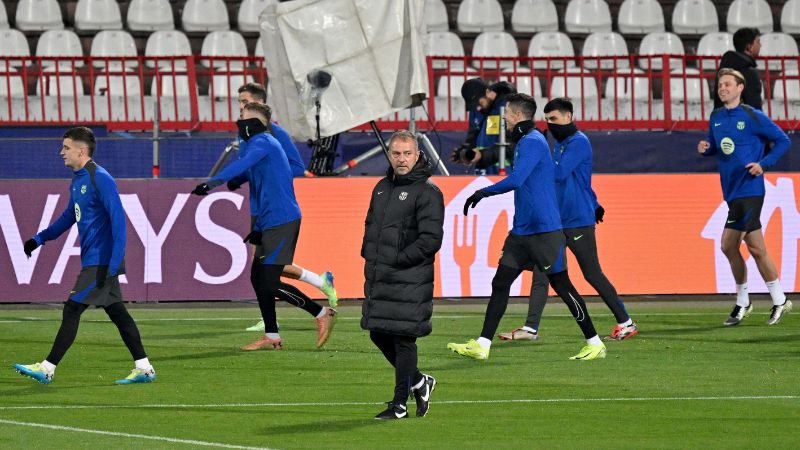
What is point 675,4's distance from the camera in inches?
1096

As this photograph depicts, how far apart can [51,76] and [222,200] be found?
7.50 m

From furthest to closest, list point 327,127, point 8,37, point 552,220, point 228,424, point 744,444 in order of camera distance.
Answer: point 8,37 < point 327,127 < point 552,220 < point 228,424 < point 744,444

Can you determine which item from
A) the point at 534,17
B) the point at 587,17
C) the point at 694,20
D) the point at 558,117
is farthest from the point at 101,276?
the point at 694,20

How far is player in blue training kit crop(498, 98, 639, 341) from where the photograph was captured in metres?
12.4

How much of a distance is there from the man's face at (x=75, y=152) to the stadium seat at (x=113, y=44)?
1466 cm

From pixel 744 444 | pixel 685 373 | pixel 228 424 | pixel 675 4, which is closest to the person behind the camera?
pixel 744 444

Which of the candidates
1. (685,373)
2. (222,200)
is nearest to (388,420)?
(685,373)

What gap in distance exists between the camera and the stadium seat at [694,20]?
27.3 metres

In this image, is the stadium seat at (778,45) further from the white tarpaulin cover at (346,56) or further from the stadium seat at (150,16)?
the stadium seat at (150,16)

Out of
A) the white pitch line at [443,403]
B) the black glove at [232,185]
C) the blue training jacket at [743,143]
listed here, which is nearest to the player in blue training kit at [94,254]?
the white pitch line at [443,403]

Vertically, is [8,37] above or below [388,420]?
above

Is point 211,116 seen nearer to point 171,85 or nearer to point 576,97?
point 171,85

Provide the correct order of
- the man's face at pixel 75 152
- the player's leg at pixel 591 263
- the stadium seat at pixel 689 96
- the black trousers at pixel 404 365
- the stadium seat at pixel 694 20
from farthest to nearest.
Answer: the stadium seat at pixel 694 20, the stadium seat at pixel 689 96, the player's leg at pixel 591 263, the man's face at pixel 75 152, the black trousers at pixel 404 365

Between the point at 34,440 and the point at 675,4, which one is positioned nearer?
the point at 34,440
